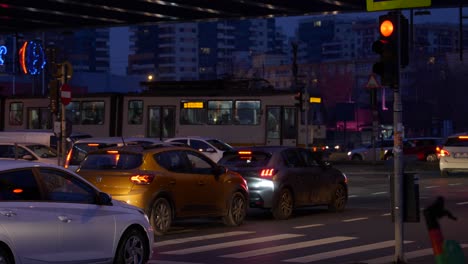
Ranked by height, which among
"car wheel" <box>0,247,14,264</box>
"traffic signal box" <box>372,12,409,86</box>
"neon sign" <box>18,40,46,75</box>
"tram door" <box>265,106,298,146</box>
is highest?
"neon sign" <box>18,40,46,75</box>

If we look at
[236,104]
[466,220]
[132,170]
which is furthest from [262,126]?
[132,170]

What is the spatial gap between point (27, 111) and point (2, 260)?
38.9m

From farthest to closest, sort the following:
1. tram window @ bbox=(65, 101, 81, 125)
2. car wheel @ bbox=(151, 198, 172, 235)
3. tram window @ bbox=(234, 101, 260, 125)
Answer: tram window @ bbox=(65, 101, 81, 125) < tram window @ bbox=(234, 101, 260, 125) < car wheel @ bbox=(151, 198, 172, 235)

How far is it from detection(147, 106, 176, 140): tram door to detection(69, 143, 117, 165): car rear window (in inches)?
776

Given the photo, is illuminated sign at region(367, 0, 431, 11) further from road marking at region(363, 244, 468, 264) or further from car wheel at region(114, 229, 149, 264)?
car wheel at region(114, 229, 149, 264)

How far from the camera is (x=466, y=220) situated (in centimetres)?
1870

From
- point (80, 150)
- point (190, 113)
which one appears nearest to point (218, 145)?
point (190, 113)

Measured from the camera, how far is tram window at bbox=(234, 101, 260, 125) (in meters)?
41.7

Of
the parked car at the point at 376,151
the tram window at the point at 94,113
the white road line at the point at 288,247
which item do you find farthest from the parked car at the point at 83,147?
the parked car at the point at 376,151

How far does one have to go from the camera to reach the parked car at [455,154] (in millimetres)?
33994

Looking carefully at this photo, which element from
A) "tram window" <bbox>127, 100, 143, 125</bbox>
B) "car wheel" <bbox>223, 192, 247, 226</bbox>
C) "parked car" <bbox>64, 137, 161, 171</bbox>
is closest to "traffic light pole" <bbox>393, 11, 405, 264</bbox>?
"car wheel" <bbox>223, 192, 247, 226</bbox>

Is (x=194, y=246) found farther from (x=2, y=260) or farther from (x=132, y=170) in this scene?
(x=2, y=260)

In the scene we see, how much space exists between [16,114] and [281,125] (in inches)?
608

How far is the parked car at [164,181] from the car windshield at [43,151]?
1342cm
